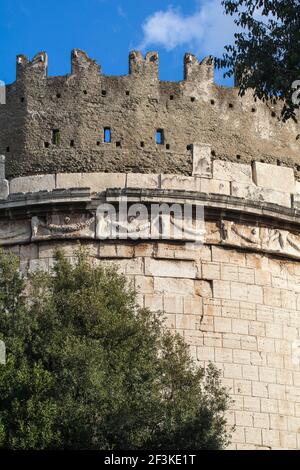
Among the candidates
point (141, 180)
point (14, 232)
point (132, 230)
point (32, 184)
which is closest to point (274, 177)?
point (141, 180)

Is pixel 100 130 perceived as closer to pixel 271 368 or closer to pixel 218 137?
pixel 218 137

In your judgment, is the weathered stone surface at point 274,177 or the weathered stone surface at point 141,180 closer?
the weathered stone surface at point 141,180

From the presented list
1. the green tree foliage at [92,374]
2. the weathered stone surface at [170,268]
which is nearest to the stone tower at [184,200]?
the weathered stone surface at [170,268]

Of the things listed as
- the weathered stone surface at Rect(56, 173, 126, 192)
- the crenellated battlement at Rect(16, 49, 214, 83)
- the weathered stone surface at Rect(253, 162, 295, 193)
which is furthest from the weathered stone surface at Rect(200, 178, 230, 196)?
the crenellated battlement at Rect(16, 49, 214, 83)

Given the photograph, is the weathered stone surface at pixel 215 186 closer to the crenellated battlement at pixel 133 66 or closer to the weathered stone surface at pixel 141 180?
the weathered stone surface at pixel 141 180

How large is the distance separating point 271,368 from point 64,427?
4615mm

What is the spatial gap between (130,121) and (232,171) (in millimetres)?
1696

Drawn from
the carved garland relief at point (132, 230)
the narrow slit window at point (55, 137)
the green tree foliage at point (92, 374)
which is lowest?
the green tree foliage at point (92, 374)

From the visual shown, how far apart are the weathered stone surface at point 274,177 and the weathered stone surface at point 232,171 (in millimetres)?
130

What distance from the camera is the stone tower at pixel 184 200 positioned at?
17.9 m

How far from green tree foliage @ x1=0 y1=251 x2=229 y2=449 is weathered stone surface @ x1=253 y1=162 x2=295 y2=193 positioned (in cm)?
364

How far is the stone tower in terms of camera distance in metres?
17.9

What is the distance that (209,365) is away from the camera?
54.3 feet

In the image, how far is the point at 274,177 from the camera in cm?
1931
